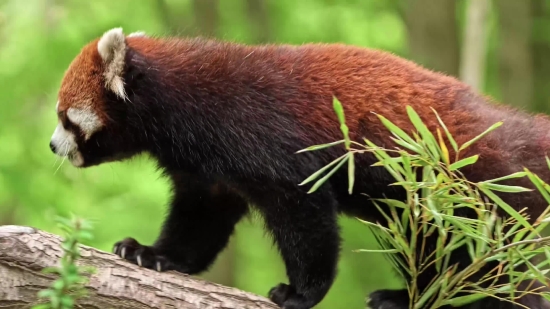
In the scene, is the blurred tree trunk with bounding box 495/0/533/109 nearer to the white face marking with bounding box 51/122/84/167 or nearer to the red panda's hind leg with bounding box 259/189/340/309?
the red panda's hind leg with bounding box 259/189/340/309

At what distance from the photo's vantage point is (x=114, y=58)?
258 cm

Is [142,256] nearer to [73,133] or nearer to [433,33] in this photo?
[73,133]

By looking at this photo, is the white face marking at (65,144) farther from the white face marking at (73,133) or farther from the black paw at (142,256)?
the black paw at (142,256)

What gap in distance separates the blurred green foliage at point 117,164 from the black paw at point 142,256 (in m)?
1.40

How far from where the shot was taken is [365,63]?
2.71m

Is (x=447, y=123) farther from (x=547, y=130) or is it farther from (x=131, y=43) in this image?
(x=131, y=43)

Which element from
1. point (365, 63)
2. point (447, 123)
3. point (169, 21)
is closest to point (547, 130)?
point (447, 123)

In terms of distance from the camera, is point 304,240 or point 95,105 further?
point 95,105

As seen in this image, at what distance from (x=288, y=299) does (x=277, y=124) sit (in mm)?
624

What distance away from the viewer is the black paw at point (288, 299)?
245 centimetres

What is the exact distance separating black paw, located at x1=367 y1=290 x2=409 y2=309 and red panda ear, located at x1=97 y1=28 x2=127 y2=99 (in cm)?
120

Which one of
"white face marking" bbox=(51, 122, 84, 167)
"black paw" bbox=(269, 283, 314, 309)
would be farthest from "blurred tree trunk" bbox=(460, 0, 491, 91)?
"white face marking" bbox=(51, 122, 84, 167)

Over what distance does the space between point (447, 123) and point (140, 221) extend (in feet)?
11.5

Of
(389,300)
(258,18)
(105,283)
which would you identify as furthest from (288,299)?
(258,18)
